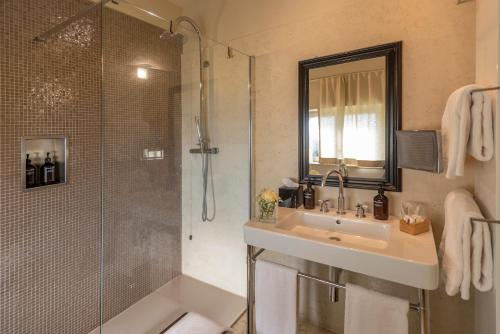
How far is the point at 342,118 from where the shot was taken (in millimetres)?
1614

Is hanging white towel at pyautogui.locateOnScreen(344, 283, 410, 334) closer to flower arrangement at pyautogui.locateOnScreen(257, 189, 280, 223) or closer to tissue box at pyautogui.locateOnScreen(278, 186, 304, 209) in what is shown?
flower arrangement at pyautogui.locateOnScreen(257, 189, 280, 223)

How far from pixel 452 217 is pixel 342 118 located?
82cm

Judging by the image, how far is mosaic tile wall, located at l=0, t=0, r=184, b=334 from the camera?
1.45 m

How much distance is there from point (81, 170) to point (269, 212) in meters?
1.33

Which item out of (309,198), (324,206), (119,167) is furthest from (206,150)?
(324,206)

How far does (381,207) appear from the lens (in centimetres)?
143

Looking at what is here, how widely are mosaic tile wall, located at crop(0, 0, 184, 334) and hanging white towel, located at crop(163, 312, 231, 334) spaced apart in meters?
0.50

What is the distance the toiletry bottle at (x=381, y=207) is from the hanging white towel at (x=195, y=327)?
1234 millimetres

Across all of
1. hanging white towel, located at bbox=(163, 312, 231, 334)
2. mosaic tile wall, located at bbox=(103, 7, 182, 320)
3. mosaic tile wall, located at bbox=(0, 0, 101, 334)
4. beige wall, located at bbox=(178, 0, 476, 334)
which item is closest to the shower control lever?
mosaic tile wall, located at bbox=(103, 7, 182, 320)

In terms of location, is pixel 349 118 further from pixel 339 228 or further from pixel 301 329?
pixel 301 329

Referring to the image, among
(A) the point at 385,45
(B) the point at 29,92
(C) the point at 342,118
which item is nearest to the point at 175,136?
(B) the point at 29,92

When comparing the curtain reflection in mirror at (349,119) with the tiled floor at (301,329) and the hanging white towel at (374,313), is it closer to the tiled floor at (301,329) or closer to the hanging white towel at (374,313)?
the hanging white towel at (374,313)

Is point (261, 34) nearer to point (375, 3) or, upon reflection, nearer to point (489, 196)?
point (375, 3)

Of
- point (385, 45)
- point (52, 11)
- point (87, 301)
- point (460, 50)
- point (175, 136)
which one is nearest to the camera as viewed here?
point (460, 50)
